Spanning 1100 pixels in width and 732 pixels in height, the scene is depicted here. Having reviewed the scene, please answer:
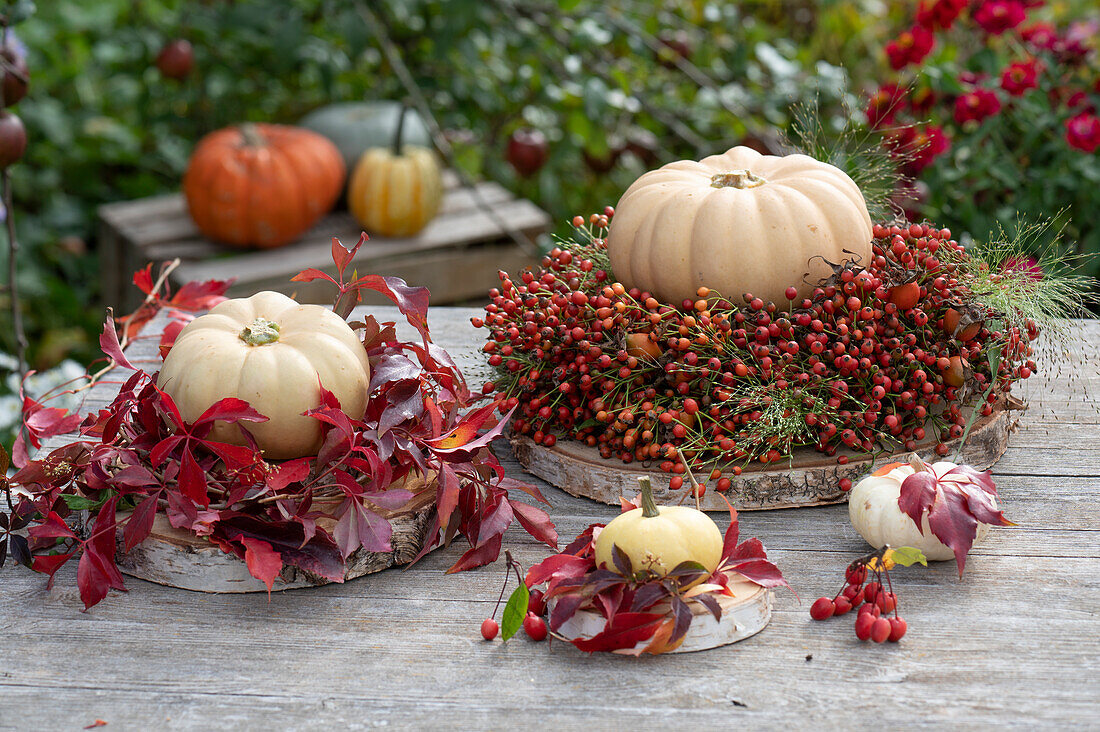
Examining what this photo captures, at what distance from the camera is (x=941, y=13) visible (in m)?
2.72

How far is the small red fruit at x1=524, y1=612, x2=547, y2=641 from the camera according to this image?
1104mm

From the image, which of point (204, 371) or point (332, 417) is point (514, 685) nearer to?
point (332, 417)

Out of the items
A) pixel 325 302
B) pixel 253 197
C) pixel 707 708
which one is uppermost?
pixel 707 708

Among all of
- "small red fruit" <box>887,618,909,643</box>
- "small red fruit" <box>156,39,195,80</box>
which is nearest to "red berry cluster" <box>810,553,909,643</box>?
"small red fruit" <box>887,618,909,643</box>

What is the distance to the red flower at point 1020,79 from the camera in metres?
2.50

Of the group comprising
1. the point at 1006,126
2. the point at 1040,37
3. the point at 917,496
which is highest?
the point at 1040,37

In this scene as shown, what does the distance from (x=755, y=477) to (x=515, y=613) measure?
0.44 metres

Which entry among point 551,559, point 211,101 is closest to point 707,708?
point 551,559

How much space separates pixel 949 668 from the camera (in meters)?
1.05

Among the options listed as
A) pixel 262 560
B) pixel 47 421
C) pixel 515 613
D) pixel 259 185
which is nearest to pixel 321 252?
pixel 259 185

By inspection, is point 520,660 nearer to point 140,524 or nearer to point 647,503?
point 647,503

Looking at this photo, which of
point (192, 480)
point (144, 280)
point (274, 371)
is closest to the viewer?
point (192, 480)

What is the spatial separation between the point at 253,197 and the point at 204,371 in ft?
6.10

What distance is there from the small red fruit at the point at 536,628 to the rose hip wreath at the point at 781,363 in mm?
311
